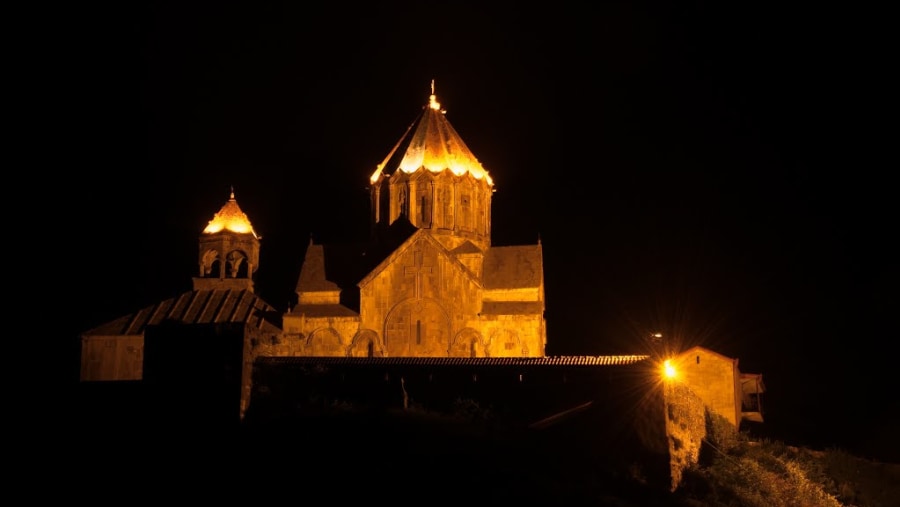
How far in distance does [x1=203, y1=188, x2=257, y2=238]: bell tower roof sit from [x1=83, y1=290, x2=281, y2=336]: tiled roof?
2.15 metres

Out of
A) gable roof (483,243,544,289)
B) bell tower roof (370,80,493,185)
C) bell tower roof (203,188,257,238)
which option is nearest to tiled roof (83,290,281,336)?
bell tower roof (203,188,257,238)

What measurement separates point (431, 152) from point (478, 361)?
1190cm

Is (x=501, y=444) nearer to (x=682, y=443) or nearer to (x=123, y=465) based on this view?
(x=682, y=443)

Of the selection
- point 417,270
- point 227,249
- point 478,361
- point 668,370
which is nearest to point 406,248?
point 417,270

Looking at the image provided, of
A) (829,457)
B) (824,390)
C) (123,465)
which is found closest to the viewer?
(123,465)

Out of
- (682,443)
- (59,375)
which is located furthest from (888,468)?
(59,375)

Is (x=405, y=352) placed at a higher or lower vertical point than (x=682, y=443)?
higher

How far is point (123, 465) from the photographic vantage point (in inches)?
690

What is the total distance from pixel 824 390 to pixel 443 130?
1925cm

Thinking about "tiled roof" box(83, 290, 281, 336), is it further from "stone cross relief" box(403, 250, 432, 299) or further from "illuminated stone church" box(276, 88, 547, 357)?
"stone cross relief" box(403, 250, 432, 299)

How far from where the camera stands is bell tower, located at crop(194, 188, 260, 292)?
100 feet

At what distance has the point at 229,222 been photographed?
30.7m

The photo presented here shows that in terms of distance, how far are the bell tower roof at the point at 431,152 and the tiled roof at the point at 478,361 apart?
10.8 metres

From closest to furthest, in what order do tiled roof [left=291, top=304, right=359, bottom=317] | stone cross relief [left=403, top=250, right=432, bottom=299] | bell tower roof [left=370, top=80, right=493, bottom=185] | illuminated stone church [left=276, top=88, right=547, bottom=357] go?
illuminated stone church [left=276, top=88, right=547, bottom=357] → tiled roof [left=291, top=304, right=359, bottom=317] → stone cross relief [left=403, top=250, right=432, bottom=299] → bell tower roof [left=370, top=80, right=493, bottom=185]
